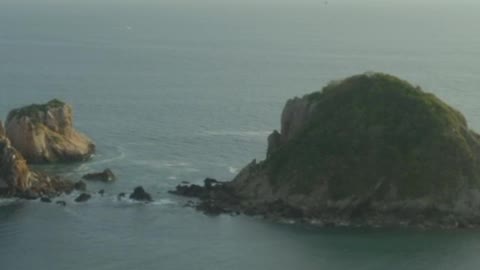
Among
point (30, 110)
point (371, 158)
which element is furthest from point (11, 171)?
point (371, 158)

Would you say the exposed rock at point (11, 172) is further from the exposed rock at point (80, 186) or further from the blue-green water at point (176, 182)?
the exposed rock at point (80, 186)

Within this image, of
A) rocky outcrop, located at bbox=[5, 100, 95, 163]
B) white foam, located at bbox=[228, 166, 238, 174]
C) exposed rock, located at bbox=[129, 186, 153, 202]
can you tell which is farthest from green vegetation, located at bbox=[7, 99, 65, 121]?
white foam, located at bbox=[228, 166, 238, 174]

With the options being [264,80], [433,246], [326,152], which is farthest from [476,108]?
[433,246]

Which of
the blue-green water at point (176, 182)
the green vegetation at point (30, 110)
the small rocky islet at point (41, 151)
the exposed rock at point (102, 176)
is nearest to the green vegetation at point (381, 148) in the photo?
the blue-green water at point (176, 182)

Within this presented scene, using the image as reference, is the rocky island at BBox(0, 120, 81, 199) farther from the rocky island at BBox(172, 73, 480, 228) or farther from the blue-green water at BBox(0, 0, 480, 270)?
the rocky island at BBox(172, 73, 480, 228)

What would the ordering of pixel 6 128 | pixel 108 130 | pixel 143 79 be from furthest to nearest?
pixel 143 79
pixel 108 130
pixel 6 128

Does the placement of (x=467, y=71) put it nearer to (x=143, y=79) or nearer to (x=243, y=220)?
(x=143, y=79)
